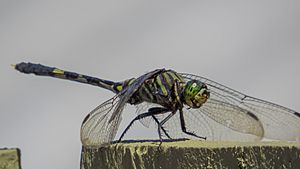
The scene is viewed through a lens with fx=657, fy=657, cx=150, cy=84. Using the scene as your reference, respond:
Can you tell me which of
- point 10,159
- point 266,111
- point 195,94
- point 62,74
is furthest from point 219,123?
point 62,74

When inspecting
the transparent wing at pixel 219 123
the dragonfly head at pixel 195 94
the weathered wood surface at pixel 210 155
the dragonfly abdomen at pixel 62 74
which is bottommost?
the weathered wood surface at pixel 210 155

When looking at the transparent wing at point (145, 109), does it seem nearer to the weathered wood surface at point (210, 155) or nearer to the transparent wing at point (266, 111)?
the transparent wing at point (266, 111)

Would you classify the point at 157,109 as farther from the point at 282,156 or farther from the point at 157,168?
the point at 282,156

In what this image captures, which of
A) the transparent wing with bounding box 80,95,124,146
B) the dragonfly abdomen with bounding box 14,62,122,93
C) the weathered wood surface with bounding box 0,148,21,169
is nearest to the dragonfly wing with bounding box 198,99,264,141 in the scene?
the transparent wing with bounding box 80,95,124,146

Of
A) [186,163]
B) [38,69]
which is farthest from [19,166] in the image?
[38,69]

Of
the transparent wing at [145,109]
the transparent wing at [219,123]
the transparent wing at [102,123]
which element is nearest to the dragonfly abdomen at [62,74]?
the transparent wing at [145,109]

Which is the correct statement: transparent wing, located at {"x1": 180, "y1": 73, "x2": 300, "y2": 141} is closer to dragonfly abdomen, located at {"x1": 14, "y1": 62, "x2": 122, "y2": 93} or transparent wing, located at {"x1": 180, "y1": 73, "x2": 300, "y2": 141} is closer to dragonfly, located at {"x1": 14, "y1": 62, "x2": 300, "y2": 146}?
dragonfly, located at {"x1": 14, "y1": 62, "x2": 300, "y2": 146}
